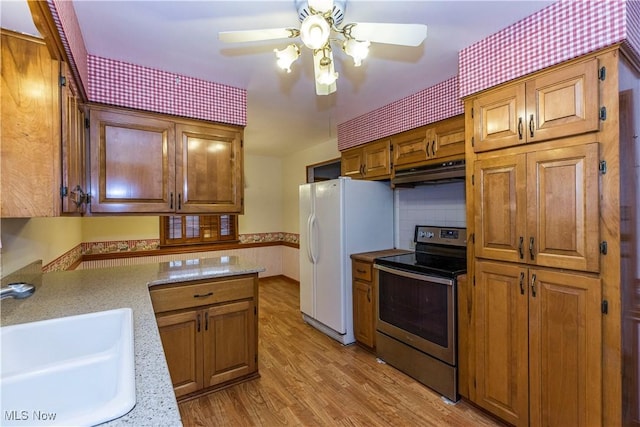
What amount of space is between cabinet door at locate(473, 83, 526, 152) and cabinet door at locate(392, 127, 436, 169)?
2.02 feet

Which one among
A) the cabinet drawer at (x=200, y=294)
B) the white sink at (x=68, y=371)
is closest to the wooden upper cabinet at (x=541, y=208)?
the cabinet drawer at (x=200, y=294)

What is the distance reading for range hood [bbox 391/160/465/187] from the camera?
2.32 m

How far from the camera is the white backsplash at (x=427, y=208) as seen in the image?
2744mm

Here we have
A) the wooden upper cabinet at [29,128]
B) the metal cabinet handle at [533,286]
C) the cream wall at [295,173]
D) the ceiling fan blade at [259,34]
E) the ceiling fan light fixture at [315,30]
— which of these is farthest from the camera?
the cream wall at [295,173]

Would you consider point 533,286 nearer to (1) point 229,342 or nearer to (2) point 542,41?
(2) point 542,41

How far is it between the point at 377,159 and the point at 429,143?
2.07 ft

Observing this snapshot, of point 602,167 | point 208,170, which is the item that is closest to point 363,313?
point 208,170

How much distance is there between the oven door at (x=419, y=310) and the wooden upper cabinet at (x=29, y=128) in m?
2.22

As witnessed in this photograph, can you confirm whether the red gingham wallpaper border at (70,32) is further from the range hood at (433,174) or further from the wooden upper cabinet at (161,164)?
the range hood at (433,174)

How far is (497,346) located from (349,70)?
2101mm

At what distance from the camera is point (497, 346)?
6.14 ft

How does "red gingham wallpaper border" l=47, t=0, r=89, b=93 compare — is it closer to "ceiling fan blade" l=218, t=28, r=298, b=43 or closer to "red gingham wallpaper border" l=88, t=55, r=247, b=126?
"red gingham wallpaper border" l=88, t=55, r=247, b=126

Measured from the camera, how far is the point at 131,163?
83.0 inches

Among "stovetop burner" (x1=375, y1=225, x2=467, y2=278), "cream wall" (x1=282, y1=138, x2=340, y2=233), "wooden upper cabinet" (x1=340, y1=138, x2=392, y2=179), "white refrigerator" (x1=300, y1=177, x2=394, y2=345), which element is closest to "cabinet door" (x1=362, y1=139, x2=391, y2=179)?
"wooden upper cabinet" (x1=340, y1=138, x2=392, y2=179)
